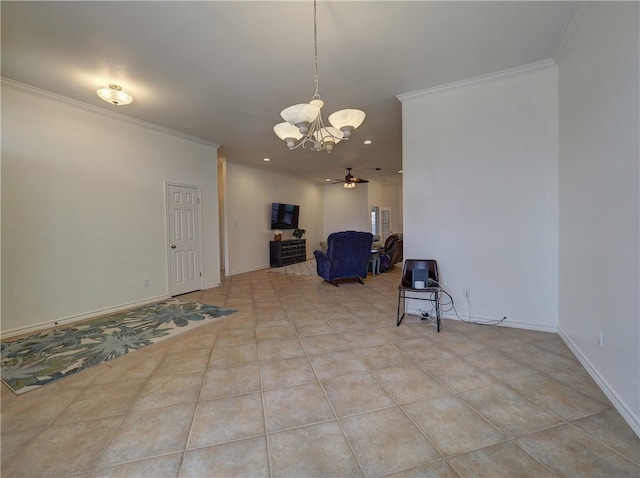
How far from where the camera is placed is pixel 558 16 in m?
2.22

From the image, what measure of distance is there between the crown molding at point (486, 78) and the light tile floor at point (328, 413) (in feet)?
9.35

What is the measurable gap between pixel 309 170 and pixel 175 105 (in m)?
4.66

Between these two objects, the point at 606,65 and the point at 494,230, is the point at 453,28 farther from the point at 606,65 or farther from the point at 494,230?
the point at 494,230

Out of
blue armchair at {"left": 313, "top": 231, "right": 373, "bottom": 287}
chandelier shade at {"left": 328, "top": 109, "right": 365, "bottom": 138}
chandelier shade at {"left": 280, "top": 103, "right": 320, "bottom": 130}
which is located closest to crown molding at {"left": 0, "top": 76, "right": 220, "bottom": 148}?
blue armchair at {"left": 313, "top": 231, "right": 373, "bottom": 287}

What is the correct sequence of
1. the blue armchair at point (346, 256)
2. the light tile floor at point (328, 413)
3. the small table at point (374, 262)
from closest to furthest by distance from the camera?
the light tile floor at point (328, 413)
the blue armchair at point (346, 256)
the small table at point (374, 262)

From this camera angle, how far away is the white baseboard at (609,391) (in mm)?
1533

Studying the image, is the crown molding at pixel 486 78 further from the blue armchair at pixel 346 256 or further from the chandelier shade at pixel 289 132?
the blue armchair at pixel 346 256

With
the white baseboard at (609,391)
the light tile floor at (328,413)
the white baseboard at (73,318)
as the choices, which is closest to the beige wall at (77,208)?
the white baseboard at (73,318)

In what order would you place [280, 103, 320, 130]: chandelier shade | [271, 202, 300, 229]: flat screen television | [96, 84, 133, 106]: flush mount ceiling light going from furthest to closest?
[271, 202, 300, 229]: flat screen television < [96, 84, 133, 106]: flush mount ceiling light < [280, 103, 320, 130]: chandelier shade

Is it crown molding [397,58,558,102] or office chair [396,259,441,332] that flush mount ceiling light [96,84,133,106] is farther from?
office chair [396,259,441,332]

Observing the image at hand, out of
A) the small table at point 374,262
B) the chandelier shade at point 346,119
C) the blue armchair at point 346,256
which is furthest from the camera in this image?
the small table at point 374,262

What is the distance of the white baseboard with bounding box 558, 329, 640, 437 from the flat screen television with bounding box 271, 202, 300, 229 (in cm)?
681

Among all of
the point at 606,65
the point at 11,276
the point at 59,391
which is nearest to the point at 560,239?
the point at 606,65

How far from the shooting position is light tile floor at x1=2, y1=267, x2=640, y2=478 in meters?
1.36
